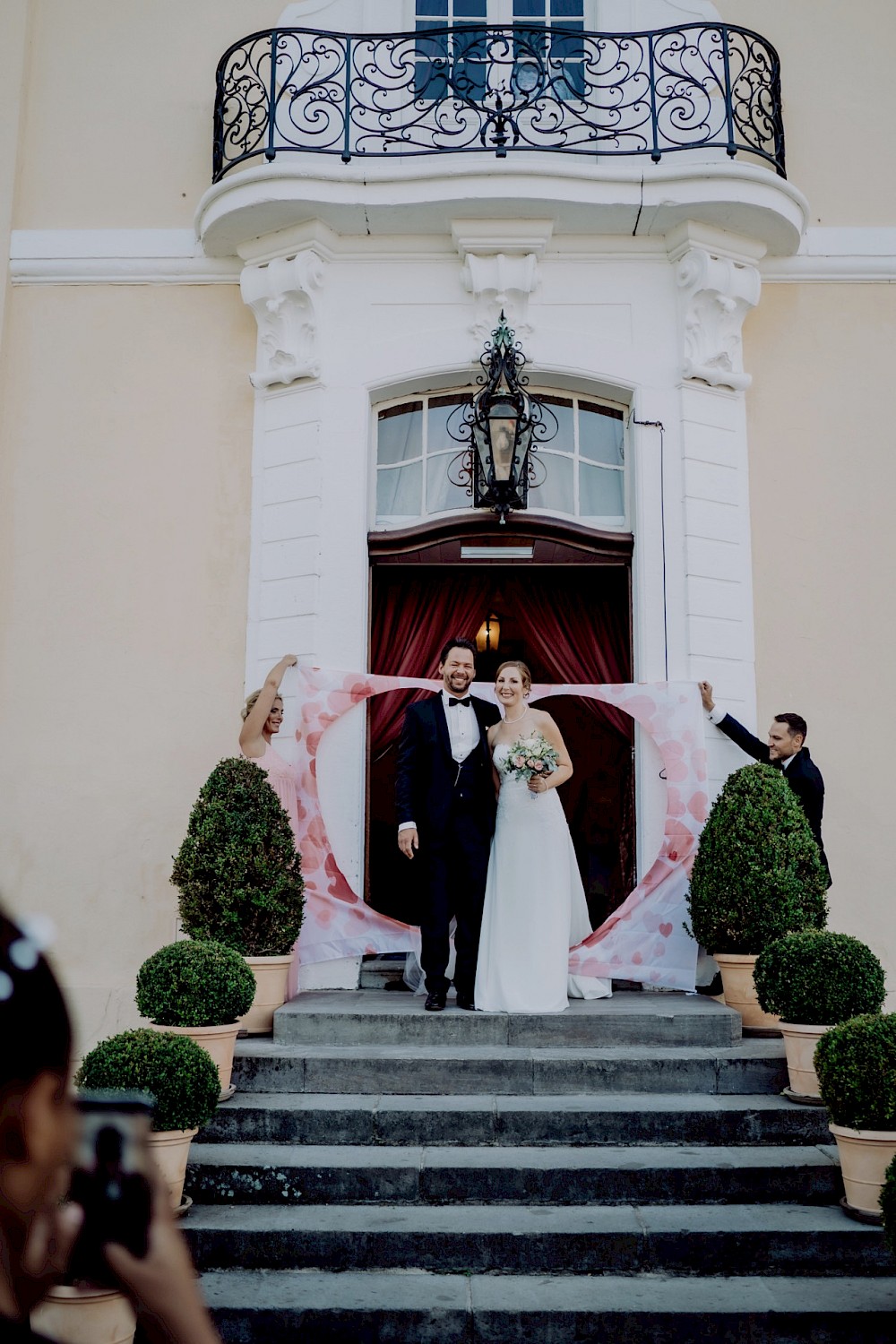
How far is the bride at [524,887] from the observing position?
20.6 ft

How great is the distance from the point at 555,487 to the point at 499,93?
8.38ft

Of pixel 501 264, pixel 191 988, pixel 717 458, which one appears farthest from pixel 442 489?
pixel 191 988

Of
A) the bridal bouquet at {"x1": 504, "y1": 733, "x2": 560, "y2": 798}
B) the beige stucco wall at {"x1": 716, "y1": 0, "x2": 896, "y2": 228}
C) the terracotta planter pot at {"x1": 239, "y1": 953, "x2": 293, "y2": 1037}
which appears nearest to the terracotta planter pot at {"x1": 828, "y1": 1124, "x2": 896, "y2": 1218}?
the bridal bouquet at {"x1": 504, "y1": 733, "x2": 560, "y2": 798}

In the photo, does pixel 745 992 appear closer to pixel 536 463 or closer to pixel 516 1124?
pixel 516 1124

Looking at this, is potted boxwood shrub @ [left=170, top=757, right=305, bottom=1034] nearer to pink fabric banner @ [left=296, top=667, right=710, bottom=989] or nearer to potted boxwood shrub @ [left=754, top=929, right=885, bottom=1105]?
pink fabric banner @ [left=296, top=667, right=710, bottom=989]

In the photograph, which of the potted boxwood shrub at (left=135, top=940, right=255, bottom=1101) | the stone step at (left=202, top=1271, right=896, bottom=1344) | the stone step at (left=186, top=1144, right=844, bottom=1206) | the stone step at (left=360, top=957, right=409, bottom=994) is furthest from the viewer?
the stone step at (left=360, top=957, right=409, bottom=994)

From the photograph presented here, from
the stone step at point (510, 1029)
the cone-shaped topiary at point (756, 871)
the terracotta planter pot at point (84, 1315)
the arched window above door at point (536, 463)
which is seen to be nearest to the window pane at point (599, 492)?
the arched window above door at point (536, 463)

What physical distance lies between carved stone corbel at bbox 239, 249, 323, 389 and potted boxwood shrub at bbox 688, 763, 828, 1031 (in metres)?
3.81

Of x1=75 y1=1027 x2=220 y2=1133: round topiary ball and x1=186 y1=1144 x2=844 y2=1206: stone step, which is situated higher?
x1=75 y1=1027 x2=220 y2=1133: round topiary ball

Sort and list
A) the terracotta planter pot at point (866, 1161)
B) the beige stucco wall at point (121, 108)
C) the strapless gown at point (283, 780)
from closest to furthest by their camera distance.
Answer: the terracotta planter pot at point (866, 1161) → the strapless gown at point (283, 780) → the beige stucco wall at point (121, 108)

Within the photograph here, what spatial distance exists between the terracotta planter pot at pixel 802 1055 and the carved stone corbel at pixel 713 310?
419 centimetres

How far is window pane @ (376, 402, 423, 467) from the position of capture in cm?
818

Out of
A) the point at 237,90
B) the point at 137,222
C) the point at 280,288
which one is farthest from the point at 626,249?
the point at 137,222

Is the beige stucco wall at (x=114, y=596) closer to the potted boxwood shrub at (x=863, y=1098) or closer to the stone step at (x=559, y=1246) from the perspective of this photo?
the stone step at (x=559, y=1246)
